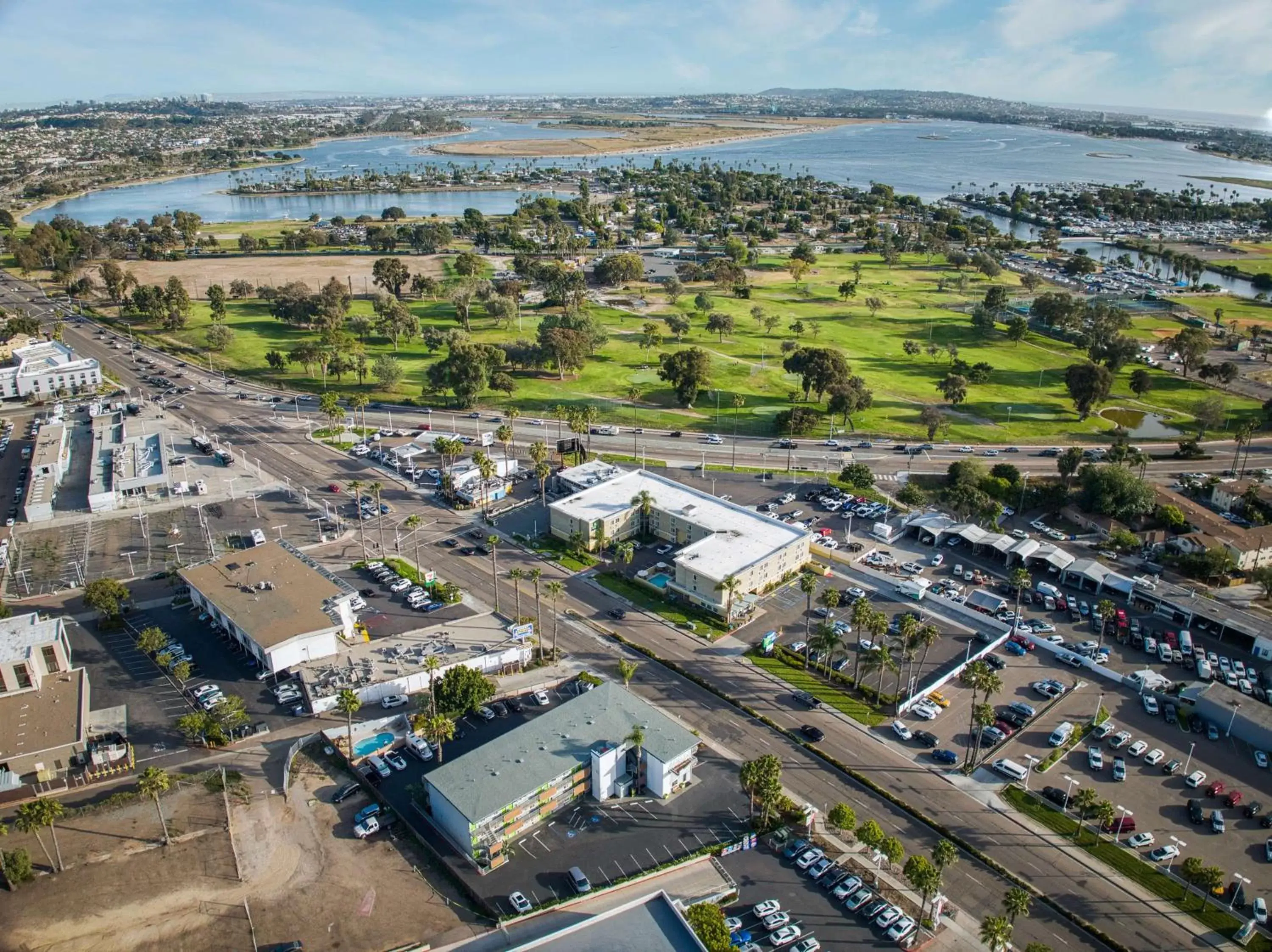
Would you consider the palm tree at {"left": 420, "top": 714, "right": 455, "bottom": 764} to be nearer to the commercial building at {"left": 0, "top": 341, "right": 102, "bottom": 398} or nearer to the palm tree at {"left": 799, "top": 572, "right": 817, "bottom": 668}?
the palm tree at {"left": 799, "top": 572, "right": 817, "bottom": 668}

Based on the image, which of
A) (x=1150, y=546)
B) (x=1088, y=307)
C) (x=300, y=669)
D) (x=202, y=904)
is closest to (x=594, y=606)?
(x=300, y=669)

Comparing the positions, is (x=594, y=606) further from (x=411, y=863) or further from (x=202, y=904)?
(x=202, y=904)

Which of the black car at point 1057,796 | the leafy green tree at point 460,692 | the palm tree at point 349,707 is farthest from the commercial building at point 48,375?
the black car at point 1057,796

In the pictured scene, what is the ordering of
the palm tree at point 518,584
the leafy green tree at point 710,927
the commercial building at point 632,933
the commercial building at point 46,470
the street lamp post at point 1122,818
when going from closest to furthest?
the commercial building at point 632,933, the leafy green tree at point 710,927, the street lamp post at point 1122,818, the palm tree at point 518,584, the commercial building at point 46,470

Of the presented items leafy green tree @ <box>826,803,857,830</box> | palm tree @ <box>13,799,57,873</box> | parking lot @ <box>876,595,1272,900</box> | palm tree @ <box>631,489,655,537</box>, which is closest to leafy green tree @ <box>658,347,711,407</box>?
palm tree @ <box>631,489,655,537</box>

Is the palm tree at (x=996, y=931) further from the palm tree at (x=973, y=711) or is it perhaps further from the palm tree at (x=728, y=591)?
the palm tree at (x=728, y=591)

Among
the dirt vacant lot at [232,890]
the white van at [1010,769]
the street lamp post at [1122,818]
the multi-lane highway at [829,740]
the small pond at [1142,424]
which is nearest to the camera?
the dirt vacant lot at [232,890]
